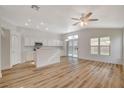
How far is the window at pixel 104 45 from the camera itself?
746 centimetres

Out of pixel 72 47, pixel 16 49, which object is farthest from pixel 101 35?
pixel 16 49

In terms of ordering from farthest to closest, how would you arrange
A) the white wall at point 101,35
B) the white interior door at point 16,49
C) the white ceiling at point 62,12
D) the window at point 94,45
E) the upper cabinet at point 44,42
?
1. the window at point 94,45
2. the upper cabinet at point 44,42
3. the white wall at point 101,35
4. the white interior door at point 16,49
5. the white ceiling at point 62,12

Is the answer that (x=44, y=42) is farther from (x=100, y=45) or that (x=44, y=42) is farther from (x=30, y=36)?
(x=100, y=45)

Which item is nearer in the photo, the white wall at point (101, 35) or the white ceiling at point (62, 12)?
the white ceiling at point (62, 12)

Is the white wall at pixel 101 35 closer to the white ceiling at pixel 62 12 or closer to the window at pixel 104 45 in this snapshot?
the window at pixel 104 45

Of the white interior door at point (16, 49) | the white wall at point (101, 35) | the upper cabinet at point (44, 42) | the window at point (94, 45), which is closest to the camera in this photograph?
the white interior door at point (16, 49)

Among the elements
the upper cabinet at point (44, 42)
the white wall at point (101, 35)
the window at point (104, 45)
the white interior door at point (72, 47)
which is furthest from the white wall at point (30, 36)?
the window at point (104, 45)

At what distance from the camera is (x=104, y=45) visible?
770 centimetres

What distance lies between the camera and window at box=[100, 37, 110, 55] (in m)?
7.46

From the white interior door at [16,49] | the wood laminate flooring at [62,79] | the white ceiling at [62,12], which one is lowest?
the wood laminate flooring at [62,79]

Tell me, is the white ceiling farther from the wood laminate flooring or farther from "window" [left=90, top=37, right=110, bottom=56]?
the wood laminate flooring

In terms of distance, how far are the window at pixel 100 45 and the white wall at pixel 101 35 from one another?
0.28 m
